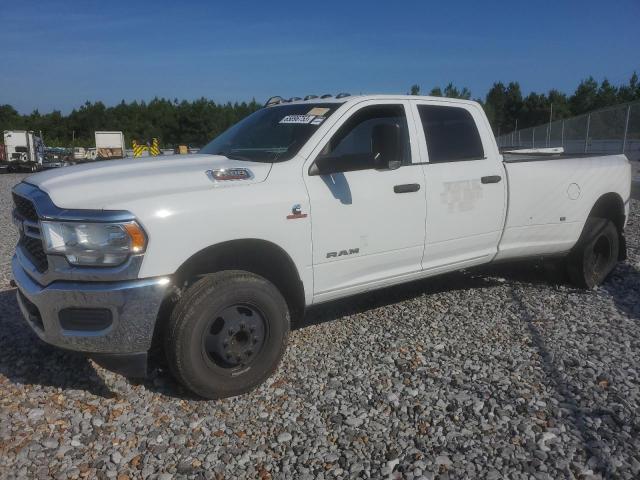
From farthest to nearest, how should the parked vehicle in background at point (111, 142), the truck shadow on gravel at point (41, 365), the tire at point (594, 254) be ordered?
1. the parked vehicle in background at point (111, 142)
2. the tire at point (594, 254)
3. the truck shadow on gravel at point (41, 365)

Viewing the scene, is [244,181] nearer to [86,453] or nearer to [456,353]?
[86,453]

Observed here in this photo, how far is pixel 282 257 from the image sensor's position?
3643 mm

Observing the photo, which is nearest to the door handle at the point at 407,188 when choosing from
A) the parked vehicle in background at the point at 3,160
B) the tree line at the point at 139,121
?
the parked vehicle in background at the point at 3,160

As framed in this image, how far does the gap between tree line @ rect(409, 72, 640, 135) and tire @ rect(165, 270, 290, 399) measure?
5494 cm

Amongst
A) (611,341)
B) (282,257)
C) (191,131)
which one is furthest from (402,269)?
(191,131)

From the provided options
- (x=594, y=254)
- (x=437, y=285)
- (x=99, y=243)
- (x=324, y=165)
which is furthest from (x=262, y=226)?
(x=594, y=254)

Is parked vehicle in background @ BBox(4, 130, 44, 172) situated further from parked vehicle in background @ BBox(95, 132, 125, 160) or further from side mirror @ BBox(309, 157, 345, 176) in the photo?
side mirror @ BBox(309, 157, 345, 176)

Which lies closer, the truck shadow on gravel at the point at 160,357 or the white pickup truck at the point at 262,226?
the white pickup truck at the point at 262,226

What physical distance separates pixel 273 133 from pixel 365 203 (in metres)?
0.96

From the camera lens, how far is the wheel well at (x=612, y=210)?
5711 millimetres

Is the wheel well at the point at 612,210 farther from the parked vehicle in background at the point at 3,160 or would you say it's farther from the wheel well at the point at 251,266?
the parked vehicle in background at the point at 3,160

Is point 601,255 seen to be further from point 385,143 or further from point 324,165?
point 324,165

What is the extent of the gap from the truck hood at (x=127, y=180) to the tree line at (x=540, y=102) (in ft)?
179

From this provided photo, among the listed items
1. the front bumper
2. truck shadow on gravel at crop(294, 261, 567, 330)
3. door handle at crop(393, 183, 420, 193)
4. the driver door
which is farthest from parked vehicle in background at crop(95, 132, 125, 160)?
the front bumper
